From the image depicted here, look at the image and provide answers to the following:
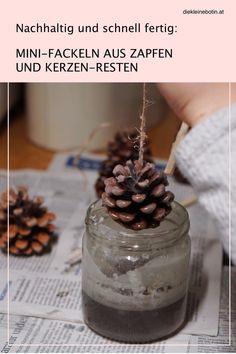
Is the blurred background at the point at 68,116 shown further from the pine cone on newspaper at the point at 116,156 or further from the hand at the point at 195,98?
the hand at the point at 195,98

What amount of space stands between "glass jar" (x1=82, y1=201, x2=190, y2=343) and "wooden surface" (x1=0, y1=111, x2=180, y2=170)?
0.22 meters

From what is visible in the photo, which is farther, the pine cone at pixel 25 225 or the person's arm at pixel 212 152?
the pine cone at pixel 25 225

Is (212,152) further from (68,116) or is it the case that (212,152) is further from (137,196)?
(68,116)

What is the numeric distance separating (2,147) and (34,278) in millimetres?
194

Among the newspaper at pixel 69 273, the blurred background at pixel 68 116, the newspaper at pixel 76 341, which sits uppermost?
Answer: the blurred background at pixel 68 116

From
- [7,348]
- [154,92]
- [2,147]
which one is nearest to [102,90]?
[2,147]

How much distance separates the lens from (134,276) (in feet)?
1.49

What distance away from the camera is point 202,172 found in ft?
1.38

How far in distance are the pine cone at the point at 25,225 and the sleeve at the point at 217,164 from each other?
0.18 metres

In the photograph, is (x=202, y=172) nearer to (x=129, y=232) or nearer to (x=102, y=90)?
(x=129, y=232)

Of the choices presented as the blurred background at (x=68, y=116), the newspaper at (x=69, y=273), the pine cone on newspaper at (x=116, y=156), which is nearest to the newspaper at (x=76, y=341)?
the newspaper at (x=69, y=273)

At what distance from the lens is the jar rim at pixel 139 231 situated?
451mm

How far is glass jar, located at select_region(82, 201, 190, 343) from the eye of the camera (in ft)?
1.49

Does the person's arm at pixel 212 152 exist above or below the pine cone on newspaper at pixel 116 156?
above
